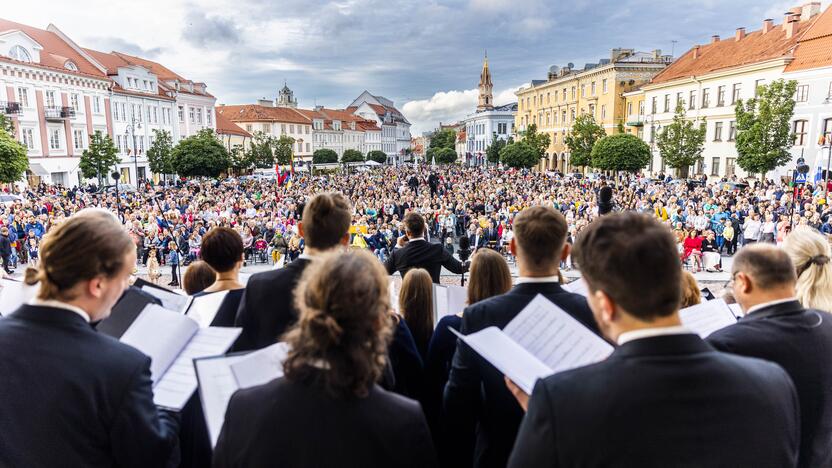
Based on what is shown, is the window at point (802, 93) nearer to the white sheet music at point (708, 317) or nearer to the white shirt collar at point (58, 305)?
the white sheet music at point (708, 317)

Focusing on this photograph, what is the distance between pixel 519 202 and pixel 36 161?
109 feet

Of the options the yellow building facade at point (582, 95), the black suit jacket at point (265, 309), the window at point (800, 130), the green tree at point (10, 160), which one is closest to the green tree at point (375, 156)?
the yellow building facade at point (582, 95)

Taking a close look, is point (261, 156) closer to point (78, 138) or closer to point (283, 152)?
point (283, 152)

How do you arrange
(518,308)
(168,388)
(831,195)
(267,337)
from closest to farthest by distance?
(168,388) → (518,308) → (267,337) → (831,195)

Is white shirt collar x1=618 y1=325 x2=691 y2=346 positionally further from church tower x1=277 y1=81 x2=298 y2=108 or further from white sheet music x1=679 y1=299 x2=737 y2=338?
church tower x1=277 y1=81 x2=298 y2=108

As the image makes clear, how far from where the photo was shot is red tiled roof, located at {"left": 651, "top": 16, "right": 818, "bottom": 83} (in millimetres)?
34750

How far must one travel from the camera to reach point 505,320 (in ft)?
8.35

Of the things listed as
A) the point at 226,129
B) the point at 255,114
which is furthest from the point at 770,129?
the point at 255,114

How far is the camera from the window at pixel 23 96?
3478 cm

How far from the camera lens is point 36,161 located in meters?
35.5

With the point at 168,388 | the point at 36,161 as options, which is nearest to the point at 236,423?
the point at 168,388

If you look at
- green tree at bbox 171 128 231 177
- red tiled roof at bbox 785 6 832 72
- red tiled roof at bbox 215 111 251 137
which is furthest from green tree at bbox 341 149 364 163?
red tiled roof at bbox 785 6 832 72

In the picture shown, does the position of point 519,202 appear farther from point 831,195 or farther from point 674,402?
point 674,402

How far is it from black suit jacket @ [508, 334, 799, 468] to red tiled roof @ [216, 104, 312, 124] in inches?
3230
